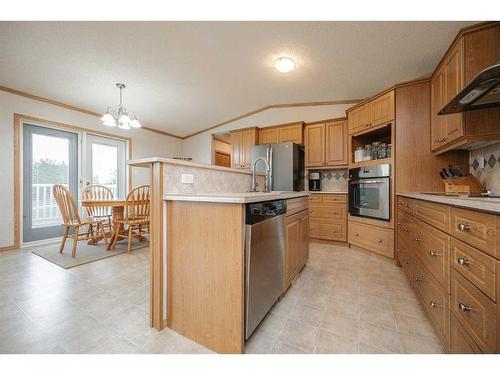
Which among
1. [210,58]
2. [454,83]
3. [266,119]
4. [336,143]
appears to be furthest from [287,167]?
[454,83]

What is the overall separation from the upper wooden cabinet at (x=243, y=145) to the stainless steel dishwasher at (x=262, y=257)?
280 centimetres

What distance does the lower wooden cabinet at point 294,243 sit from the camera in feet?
5.52

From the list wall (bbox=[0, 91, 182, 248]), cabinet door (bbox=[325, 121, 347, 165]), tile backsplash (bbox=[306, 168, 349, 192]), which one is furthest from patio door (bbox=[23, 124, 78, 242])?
cabinet door (bbox=[325, 121, 347, 165])

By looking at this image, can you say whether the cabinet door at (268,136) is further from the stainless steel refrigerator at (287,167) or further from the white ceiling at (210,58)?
the white ceiling at (210,58)

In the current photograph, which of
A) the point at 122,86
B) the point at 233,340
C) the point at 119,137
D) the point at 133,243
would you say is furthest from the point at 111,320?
the point at 119,137

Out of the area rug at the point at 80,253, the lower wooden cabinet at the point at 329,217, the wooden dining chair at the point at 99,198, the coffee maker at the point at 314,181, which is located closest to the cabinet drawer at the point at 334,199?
the lower wooden cabinet at the point at 329,217

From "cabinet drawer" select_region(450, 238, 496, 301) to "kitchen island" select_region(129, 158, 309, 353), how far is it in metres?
0.95

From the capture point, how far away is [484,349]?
0.76m

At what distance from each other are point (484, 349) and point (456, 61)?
2.16 meters

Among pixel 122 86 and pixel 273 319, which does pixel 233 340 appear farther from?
pixel 122 86

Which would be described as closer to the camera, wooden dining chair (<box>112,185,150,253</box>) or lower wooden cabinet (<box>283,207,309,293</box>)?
lower wooden cabinet (<box>283,207,309,293</box>)

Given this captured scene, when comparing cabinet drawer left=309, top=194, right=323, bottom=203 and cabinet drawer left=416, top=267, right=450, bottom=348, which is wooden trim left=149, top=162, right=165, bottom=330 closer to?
cabinet drawer left=416, top=267, right=450, bottom=348

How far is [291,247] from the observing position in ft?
5.81

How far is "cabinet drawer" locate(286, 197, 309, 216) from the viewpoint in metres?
1.70
